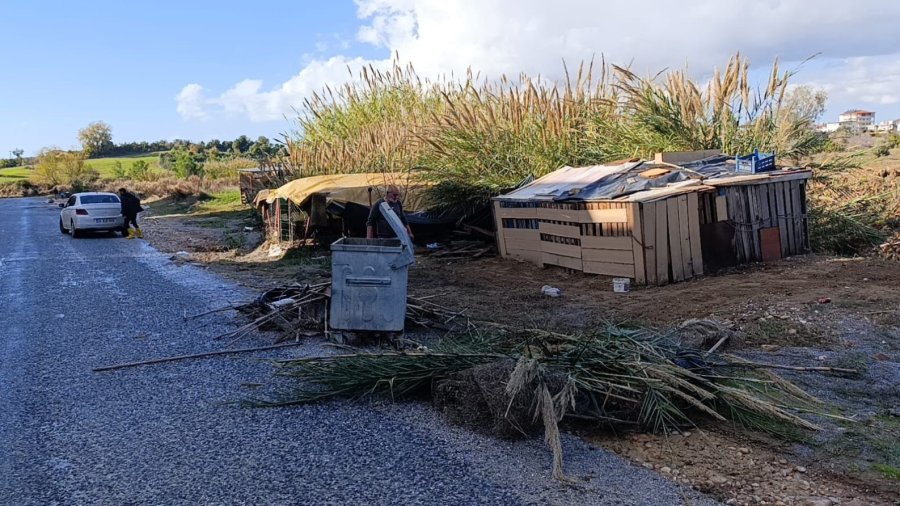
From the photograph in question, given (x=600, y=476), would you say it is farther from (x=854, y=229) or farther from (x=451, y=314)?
(x=854, y=229)

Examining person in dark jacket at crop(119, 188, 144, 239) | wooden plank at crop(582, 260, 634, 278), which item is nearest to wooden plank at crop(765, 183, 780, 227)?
wooden plank at crop(582, 260, 634, 278)

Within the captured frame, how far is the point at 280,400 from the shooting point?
18.0 ft

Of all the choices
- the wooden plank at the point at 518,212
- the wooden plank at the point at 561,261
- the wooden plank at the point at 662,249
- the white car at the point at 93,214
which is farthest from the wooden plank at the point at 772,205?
the white car at the point at 93,214

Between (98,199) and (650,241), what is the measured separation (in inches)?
754

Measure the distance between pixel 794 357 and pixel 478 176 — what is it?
8.50m

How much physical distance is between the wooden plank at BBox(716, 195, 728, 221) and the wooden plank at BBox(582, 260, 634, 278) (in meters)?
1.47

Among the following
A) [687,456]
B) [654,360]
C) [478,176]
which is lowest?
[687,456]

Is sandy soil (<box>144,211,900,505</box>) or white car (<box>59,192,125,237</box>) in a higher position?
white car (<box>59,192,125,237</box>)

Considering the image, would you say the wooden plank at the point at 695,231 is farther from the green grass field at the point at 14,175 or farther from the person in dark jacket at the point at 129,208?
the green grass field at the point at 14,175

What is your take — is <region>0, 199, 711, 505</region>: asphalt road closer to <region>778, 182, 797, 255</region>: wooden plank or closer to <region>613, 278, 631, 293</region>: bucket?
<region>613, 278, 631, 293</region>: bucket

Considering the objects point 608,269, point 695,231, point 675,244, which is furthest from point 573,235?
point 695,231

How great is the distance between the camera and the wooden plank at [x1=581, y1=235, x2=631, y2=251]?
32.2 feet

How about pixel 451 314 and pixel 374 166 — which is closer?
pixel 451 314

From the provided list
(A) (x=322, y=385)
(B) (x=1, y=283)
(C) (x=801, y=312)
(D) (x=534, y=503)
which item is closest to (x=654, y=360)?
(D) (x=534, y=503)
